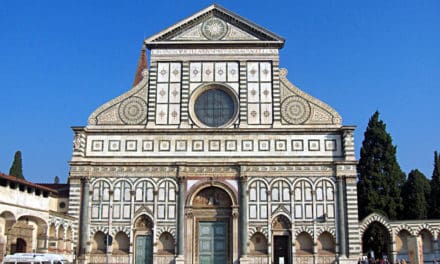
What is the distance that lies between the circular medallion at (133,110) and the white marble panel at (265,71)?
7.28m

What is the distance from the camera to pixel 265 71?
32656 millimetres

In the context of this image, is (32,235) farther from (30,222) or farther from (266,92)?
(266,92)

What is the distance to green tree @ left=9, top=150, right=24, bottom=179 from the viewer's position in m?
44.8

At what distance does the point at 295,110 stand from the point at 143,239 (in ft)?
38.1

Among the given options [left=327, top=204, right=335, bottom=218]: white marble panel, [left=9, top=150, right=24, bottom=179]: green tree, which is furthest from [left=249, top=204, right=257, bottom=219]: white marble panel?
[left=9, top=150, right=24, bottom=179]: green tree

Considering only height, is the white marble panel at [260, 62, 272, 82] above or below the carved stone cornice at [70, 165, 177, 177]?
above

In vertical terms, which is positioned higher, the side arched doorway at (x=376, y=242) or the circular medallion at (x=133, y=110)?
the circular medallion at (x=133, y=110)

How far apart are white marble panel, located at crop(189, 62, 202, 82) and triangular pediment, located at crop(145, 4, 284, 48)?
1.35m

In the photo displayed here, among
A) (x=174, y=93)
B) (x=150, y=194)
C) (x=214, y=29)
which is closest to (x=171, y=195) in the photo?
(x=150, y=194)

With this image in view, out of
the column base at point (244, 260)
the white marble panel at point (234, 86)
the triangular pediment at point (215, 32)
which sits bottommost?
the column base at point (244, 260)

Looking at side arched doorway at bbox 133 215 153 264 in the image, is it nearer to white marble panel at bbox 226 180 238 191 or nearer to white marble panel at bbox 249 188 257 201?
white marble panel at bbox 226 180 238 191

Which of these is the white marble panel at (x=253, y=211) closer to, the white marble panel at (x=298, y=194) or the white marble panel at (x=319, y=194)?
the white marble panel at (x=298, y=194)

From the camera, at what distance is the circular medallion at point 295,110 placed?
31.8 m

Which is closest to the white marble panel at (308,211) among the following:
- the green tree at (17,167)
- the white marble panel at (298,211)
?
the white marble panel at (298,211)
